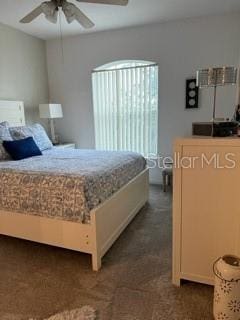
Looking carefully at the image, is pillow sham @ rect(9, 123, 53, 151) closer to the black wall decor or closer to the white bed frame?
the white bed frame

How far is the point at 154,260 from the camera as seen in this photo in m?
2.16

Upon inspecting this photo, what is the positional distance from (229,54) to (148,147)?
6.19 feet

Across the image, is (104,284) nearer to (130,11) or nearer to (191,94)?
(191,94)

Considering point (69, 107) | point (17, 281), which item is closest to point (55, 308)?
point (17, 281)

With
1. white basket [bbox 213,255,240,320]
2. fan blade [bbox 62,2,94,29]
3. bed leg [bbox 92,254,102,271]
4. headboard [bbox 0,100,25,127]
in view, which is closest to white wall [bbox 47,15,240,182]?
headboard [bbox 0,100,25,127]

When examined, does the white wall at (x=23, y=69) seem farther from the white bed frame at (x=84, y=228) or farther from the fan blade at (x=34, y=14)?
the white bed frame at (x=84, y=228)

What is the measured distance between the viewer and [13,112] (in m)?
3.89

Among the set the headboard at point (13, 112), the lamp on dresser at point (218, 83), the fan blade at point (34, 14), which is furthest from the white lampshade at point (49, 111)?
the lamp on dresser at point (218, 83)

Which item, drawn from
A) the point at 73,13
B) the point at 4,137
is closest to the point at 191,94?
the point at 73,13

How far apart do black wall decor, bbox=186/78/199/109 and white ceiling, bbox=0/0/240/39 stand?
3.11ft

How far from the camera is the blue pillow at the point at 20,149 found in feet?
9.59

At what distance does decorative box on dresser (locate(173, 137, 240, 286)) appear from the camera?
1.55 meters

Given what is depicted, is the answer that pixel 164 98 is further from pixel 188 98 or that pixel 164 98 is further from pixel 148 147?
pixel 148 147

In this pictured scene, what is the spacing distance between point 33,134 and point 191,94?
249 centimetres
